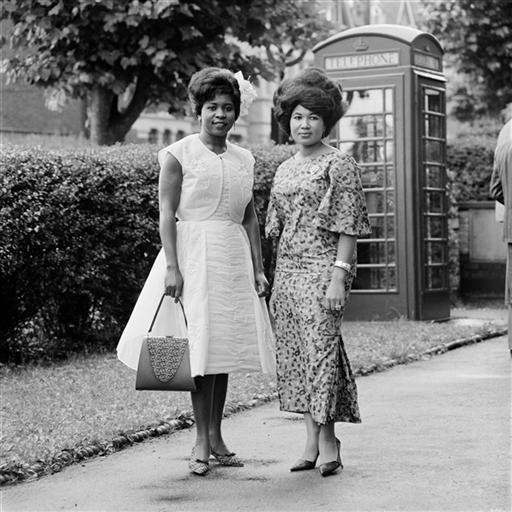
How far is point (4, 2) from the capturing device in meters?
17.6

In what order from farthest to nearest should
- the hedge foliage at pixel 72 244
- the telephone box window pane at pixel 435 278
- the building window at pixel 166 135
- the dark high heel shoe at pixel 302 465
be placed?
the building window at pixel 166 135 → the telephone box window pane at pixel 435 278 → the hedge foliage at pixel 72 244 → the dark high heel shoe at pixel 302 465

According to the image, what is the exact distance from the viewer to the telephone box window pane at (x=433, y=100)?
13453mm

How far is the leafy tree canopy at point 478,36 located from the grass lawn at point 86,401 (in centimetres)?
1324

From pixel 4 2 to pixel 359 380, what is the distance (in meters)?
10.2

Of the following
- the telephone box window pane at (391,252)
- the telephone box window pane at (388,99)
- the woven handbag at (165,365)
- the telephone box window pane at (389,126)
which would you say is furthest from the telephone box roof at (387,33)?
the woven handbag at (165,365)

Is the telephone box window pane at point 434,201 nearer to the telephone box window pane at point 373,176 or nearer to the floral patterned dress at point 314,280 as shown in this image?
the telephone box window pane at point 373,176

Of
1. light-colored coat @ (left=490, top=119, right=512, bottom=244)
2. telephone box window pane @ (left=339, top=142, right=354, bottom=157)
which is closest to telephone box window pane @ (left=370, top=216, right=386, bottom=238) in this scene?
telephone box window pane @ (left=339, top=142, right=354, bottom=157)

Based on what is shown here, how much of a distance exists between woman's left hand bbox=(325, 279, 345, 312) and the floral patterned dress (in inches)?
2.8

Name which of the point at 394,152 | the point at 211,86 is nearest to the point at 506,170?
the point at 211,86

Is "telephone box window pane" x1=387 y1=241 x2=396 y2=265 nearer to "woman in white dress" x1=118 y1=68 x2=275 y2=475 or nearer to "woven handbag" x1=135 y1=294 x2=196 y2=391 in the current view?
"woman in white dress" x1=118 y1=68 x2=275 y2=475

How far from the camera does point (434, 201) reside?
45.0 feet

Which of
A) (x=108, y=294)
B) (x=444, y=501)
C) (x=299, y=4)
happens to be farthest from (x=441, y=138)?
(x=444, y=501)

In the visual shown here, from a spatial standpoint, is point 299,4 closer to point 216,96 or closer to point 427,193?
point 427,193

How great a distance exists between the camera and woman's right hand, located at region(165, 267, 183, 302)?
6066mm
